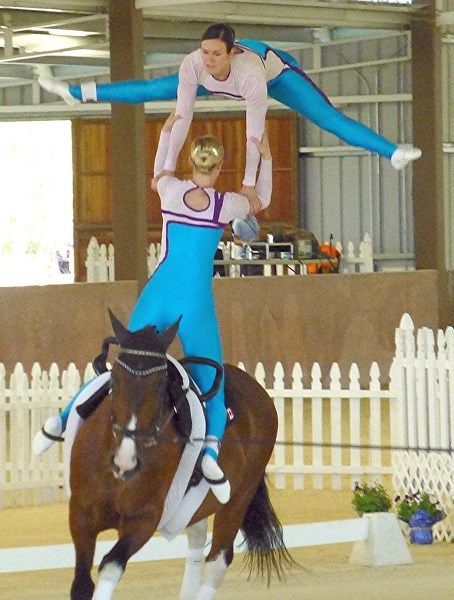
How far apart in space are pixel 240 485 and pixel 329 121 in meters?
1.65

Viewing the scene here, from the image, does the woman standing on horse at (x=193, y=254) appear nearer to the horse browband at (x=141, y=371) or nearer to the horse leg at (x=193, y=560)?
the horse browband at (x=141, y=371)

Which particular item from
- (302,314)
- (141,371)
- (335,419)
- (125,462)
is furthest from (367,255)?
(125,462)

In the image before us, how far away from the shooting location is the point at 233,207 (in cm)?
488

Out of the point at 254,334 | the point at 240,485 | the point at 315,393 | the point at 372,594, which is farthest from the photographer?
the point at 254,334

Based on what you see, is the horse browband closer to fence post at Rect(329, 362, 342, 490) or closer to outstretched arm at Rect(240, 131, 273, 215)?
outstretched arm at Rect(240, 131, 273, 215)

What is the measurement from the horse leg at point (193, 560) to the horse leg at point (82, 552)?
35.8 inches

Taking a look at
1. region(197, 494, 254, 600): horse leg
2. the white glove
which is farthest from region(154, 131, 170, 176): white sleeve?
region(197, 494, 254, 600): horse leg

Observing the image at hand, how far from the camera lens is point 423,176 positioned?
14492 mm

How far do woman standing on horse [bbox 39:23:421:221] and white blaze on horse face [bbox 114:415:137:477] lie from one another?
1161 mm

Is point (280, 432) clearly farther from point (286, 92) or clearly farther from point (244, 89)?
point (244, 89)

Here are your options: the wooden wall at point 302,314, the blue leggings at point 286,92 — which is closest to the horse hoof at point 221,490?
the blue leggings at point 286,92

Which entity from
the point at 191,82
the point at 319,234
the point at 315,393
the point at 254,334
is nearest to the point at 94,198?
the point at 319,234

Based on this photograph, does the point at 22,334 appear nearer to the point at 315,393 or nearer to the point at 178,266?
the point at 315,393

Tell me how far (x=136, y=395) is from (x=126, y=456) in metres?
0.22
